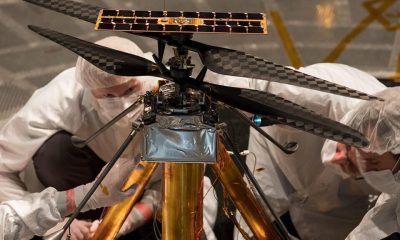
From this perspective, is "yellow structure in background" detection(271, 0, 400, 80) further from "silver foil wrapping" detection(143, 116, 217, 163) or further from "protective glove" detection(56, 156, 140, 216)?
"silver foil wrapping" detection(143, 116, 217, 163)

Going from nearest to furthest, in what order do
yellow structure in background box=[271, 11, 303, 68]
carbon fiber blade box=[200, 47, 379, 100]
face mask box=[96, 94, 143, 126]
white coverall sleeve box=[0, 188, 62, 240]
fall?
carbon fiber blade box=[200, 47, 379, 100] → white coverall sleeve box=[0, 188, 62, 240] → face mask box=[96, 94, 143, 126] → yellow structure in background box=[271, 11, 303, 68]

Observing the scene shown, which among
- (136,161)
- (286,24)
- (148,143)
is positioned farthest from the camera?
(286,24)

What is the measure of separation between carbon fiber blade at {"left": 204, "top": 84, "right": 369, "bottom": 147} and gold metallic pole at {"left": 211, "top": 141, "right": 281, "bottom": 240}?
Answer: 18 centimetres

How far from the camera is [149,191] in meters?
1.45

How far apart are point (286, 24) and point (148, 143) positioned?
1.69 meters

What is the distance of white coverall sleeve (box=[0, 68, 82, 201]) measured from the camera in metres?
1.36

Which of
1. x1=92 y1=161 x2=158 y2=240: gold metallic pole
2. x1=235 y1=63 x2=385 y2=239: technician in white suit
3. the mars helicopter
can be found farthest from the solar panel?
x1=235 y1=63 x2=385 y2=239: technician in white suit

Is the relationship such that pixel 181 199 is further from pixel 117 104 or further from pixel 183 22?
pixel 117 104

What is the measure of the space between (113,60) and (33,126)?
0.69 metres

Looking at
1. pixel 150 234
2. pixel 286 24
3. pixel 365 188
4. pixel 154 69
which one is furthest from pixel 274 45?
pixel 154 69

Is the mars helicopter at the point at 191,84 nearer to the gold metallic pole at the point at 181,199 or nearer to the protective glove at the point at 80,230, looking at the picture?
the gold metallic pole at the point at 181,199

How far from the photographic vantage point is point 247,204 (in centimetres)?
94

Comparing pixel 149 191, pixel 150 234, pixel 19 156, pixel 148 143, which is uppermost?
pixel 148 143

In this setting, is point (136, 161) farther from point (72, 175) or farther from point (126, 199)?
point (72, 175)
